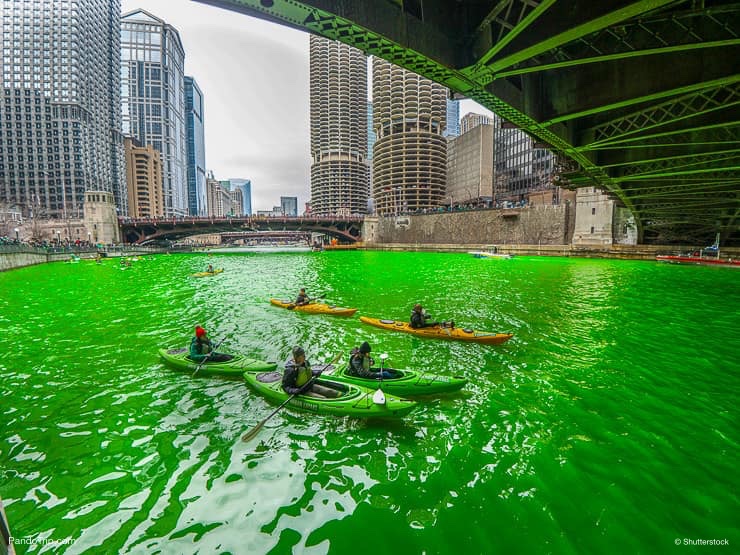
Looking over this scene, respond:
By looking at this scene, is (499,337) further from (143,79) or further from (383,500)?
(143,79)

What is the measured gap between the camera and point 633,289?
22938 mm

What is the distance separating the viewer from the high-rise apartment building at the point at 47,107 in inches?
4606

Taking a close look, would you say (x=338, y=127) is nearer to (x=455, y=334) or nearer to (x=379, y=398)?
(x=455, y=334)

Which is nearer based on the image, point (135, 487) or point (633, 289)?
point (135, 487)

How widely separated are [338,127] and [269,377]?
173 m

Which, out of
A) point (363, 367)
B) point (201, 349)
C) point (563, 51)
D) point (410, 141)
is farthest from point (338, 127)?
point (363, 367)

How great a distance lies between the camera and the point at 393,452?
6203 mm

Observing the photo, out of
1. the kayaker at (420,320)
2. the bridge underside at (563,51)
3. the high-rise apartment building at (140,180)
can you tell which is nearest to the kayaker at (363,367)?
the kayaker at (420,320)

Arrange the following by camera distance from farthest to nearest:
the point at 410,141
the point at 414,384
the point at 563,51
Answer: the point at 410,141 → the point at 563,51 → the point at 414,384

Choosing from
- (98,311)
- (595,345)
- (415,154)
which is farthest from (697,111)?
(415,154)

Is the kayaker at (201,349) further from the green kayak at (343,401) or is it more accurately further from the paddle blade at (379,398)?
the paddle blade at (379,398)

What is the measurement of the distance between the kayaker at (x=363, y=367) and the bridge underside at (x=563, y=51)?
7.18 meters

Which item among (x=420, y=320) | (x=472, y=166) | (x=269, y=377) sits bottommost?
(x=269, y=377)

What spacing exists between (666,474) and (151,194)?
189 m
